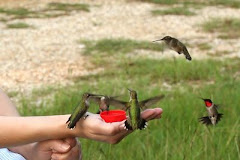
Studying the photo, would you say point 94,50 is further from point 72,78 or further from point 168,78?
point 168,78

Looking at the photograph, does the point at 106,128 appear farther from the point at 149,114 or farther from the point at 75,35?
the point at 75,35

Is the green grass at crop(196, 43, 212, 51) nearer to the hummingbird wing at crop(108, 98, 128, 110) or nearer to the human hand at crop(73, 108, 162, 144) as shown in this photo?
the human hand at crop(73, 108, 162, 144)

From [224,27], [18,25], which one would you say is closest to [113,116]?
[224,27]

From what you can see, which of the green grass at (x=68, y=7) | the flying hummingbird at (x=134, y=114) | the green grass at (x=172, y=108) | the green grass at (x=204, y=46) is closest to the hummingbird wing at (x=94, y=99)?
the flying hummingbird at (x=134, y=114)

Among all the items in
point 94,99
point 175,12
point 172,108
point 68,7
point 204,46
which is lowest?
point 94,99

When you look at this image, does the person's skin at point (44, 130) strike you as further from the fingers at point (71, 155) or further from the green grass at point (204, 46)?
the green grass at point (204, 46)

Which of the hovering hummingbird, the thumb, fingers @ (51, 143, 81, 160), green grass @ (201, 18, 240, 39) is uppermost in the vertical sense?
green grass @ (201, 18, 240, 39)

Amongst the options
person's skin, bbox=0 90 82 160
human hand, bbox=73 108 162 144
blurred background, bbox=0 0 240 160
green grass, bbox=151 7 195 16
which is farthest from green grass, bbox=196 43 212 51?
human hand, bbox=73 108 162 144
